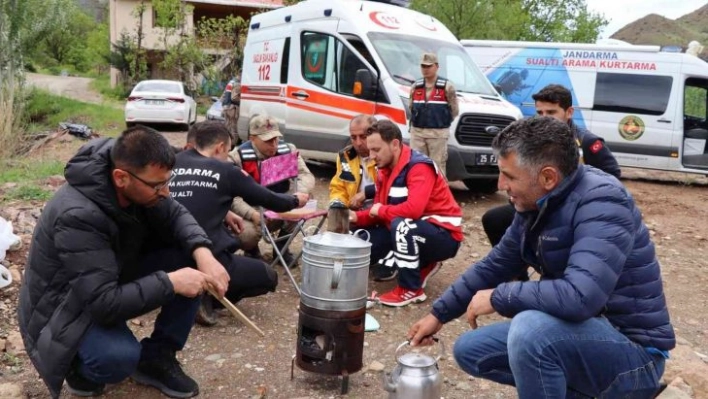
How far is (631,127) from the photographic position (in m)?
11.1

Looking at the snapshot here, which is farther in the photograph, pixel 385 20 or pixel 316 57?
pixel 316 57

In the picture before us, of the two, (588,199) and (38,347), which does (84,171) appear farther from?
(588,199)

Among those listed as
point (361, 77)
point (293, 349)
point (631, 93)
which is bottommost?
point (293, 349)

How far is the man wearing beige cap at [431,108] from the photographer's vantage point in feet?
24.8

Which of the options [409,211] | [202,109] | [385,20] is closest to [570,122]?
[409,211]

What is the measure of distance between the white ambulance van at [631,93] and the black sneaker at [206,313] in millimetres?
8029

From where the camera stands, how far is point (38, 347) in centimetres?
272

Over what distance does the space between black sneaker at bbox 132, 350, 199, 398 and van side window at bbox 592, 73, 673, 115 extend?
386 inches

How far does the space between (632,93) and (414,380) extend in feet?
31.6

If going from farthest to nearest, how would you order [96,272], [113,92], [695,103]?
[113,92], [695,103], [96,272]

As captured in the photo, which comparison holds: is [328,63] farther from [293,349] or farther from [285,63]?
[293,349]

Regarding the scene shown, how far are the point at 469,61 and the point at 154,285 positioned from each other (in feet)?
23.6

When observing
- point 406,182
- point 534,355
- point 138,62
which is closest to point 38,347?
point 534,355

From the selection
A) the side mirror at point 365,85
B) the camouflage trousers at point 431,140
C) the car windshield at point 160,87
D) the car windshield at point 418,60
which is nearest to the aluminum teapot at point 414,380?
the camouflage trousers at point 431,140
